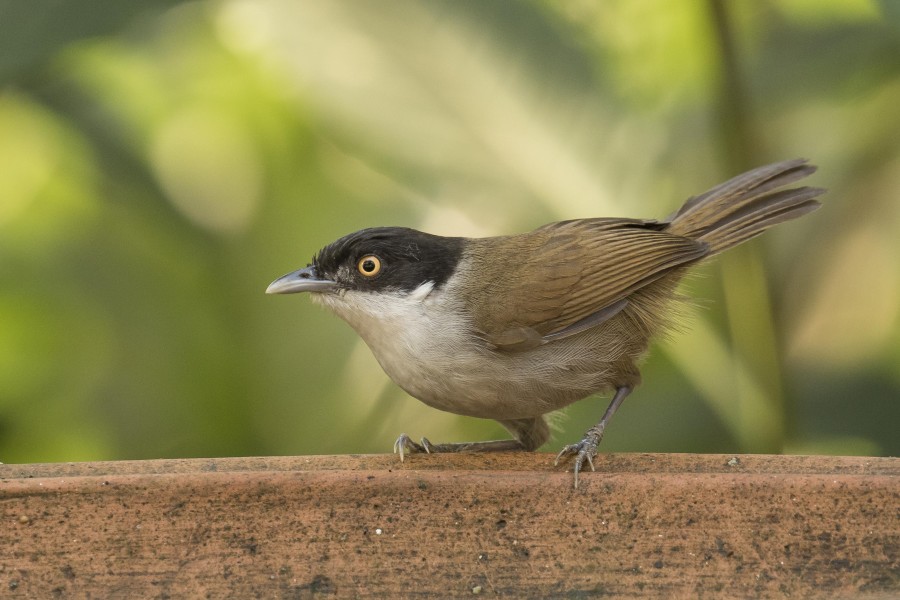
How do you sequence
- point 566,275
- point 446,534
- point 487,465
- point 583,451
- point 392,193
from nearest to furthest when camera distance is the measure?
point 446,534 → point 487,465 → point 583,451 → point 566,275 → point 392,193

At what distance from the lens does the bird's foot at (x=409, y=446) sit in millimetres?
3527

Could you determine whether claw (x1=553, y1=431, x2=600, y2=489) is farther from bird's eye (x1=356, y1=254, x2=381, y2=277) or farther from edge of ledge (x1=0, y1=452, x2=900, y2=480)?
bird's eye (x1=356, y1=254, x2=381, y2=277)

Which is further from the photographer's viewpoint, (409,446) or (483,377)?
(409,446)

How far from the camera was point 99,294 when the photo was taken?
4.81 meters

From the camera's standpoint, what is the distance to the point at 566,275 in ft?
12.1

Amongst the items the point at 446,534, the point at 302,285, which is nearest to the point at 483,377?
the point at 302,285

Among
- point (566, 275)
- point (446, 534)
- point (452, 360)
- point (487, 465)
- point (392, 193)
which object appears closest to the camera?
point (446, 534)

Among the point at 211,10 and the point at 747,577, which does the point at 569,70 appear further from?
the point at 747,577

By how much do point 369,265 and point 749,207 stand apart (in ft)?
4.90

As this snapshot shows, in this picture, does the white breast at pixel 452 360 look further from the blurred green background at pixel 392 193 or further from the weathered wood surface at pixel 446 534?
the blurred green background at pixel 392 193

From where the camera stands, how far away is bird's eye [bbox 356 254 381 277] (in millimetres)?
3639

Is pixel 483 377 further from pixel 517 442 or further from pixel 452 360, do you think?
pixel 517 442

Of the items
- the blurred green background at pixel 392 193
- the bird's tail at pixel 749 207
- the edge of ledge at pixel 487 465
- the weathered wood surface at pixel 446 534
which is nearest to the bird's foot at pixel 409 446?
the edge of ledge at pixel 487 465

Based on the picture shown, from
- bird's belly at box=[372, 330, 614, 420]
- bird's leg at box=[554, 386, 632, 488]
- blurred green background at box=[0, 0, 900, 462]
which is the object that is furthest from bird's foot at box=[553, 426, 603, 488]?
blurred green background at box=[0, 0, 900, 462]
